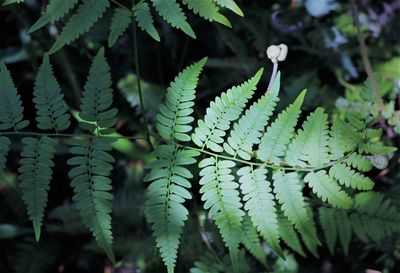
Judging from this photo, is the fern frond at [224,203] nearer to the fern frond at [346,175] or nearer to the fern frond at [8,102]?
the fern frond at [346,175]

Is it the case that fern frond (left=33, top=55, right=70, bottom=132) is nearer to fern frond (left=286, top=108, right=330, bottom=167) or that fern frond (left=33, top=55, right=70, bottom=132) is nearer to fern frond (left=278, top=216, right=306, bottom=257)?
fern frond (left=286, top=108, right=330, bottom=167)

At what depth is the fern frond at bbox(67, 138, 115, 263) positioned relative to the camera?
4.61 ft

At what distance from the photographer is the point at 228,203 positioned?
56.3 inches

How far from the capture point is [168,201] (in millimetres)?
1443

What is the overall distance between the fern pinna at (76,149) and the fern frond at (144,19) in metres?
0.17

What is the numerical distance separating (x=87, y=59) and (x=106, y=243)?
1.58 metres

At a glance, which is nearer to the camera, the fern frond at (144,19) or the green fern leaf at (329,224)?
the fern frond at (144,19)

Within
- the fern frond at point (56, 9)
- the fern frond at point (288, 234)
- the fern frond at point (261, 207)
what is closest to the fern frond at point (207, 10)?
the fern frond at point (56, 9)

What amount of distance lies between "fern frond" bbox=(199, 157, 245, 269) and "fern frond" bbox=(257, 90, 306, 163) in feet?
0.40

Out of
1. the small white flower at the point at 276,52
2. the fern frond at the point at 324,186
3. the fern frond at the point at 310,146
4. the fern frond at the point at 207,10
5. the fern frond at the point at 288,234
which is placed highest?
the fern frond at the point at 207,10

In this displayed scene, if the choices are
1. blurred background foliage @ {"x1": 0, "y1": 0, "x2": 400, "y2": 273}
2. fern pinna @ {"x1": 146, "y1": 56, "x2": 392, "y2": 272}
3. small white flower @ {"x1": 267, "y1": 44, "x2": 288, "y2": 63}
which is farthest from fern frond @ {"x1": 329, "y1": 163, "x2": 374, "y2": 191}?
blurred background foliage @ {"x1": 0, "y1": 0, "x2": 400, "y2": 273}

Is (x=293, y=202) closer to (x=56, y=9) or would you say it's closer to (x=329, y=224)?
(x=329, y=224)

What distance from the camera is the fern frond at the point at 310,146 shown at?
1.50 metres

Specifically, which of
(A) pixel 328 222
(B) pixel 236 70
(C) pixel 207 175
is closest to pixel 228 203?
(C) pixel 207 175
